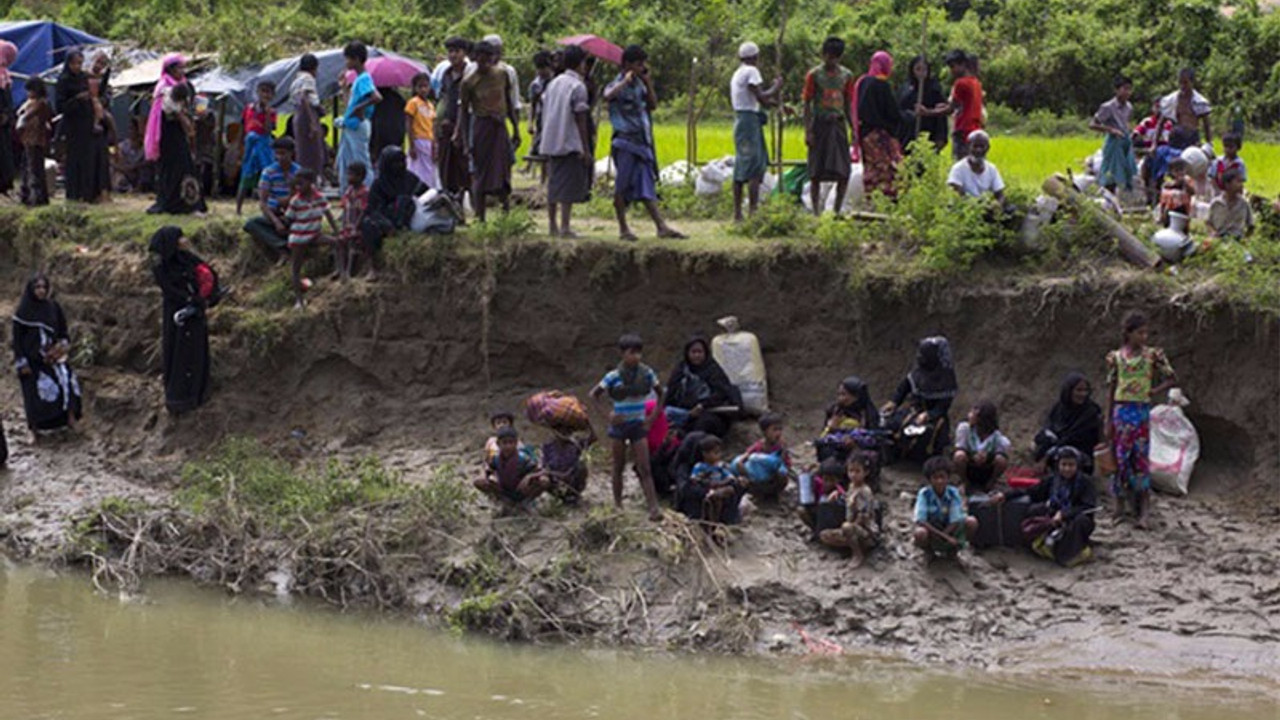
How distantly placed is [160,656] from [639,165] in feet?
15.3

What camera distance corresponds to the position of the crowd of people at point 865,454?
11258 mm

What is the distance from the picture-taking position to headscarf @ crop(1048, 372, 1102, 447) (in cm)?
1176

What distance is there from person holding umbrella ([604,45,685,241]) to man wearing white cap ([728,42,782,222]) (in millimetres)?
715

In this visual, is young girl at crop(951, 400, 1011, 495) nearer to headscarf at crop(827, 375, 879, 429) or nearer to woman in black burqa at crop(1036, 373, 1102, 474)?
woman in black burqa at crop(1036, 373, 1102, 474)

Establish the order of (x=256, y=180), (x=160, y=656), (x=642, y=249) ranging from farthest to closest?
(x=256, y=180)
(x=642, y=249)
(x=160, y=656)

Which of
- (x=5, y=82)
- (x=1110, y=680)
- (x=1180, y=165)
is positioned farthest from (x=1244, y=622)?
(x=5, y=82)

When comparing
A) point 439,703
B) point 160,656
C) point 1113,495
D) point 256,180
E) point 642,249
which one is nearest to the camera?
point 439,703

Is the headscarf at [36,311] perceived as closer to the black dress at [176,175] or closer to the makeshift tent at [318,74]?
the black dress at [176,175]

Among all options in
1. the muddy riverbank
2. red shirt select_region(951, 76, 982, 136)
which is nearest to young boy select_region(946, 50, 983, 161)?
red shirt select_region(951, 76, 982, 136)

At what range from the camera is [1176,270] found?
12.4 meters

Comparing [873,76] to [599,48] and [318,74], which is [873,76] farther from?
[318,74]

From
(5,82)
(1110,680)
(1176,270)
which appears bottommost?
(1110,680)

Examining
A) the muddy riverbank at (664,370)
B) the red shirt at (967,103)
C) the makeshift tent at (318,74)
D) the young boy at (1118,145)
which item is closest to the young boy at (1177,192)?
the muddy riverbank at (664,370)

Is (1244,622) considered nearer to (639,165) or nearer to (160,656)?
(639,165)
